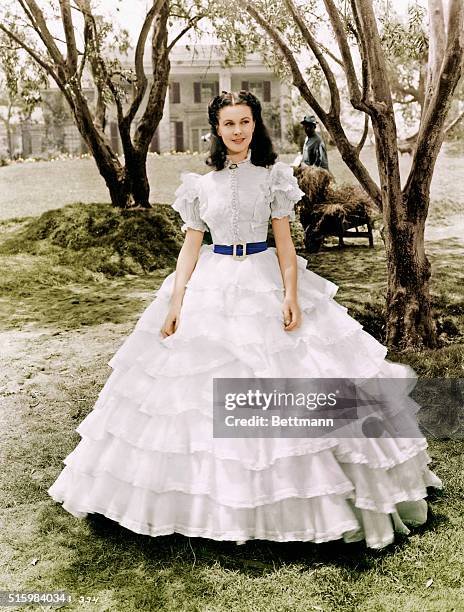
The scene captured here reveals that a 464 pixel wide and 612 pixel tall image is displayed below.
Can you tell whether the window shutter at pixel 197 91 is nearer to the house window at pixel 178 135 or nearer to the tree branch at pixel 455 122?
the house window at pixel 178 135

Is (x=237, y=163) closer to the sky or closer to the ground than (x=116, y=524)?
closer to the sky

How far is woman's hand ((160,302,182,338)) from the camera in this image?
72.8 inches

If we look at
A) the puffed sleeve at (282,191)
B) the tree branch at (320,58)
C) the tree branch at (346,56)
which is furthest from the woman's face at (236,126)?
the tree branch at (320,58)

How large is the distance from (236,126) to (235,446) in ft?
2.92

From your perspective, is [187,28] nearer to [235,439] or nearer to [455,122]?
[455,122]

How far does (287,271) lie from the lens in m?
1.82

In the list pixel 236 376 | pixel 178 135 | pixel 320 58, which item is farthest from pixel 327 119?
pixel 236 376

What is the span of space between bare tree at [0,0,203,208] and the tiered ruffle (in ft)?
4.21

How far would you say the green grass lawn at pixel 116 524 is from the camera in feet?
5.37

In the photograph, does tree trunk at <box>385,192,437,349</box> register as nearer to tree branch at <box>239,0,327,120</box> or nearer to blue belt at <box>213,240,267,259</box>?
tree branch at <box>239,0,327,120</box>

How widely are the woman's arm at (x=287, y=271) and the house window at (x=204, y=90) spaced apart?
1.04 metres

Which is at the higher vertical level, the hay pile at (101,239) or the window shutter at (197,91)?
the window shutter at (197,91)

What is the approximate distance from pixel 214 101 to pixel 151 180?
123 cm

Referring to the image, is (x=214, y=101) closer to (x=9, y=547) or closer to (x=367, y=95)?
(x=367, y=95)
